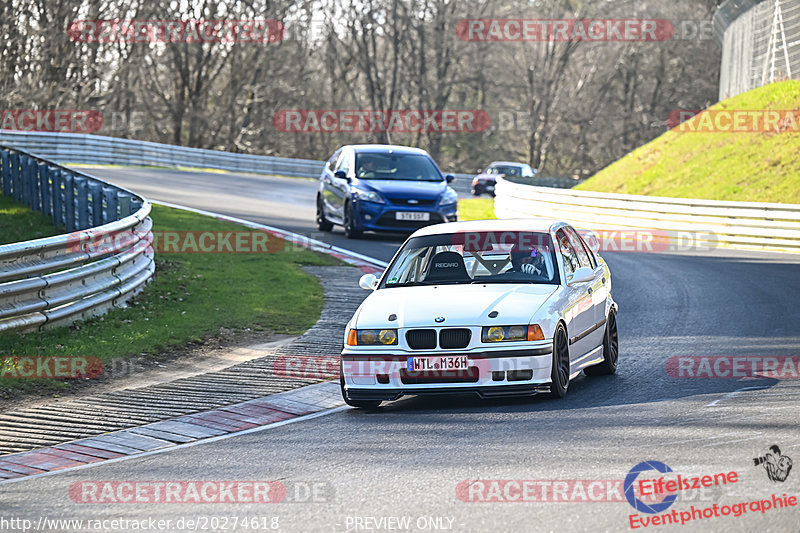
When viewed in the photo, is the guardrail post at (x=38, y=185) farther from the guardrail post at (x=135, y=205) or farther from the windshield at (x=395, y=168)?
the windshield at (x=395, y=168)

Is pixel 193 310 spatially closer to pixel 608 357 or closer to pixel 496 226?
pixel 496 226

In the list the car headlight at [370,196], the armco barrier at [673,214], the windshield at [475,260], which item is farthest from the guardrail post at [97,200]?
the armco barrier at [673,214]

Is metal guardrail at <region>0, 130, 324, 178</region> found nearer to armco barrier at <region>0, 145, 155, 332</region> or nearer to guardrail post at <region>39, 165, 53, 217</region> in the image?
guardrail post at <region>39, 165, 53, 217</region>

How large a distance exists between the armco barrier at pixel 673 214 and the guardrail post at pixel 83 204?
44.2ft

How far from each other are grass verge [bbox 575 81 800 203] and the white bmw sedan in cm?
1994

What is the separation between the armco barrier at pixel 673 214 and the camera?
23.6m

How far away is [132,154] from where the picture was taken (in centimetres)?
4241

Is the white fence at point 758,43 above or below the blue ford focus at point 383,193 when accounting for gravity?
above

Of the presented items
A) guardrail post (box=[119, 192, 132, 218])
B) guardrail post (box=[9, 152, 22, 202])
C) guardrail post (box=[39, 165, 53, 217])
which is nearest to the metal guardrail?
guardrail post (box=[9, 152, 22, 202])

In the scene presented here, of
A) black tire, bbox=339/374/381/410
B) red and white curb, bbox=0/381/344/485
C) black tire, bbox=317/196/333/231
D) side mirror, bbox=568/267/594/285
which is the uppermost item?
side mirror, bbox=568/267/594/285

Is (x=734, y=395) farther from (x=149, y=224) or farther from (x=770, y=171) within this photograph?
(x=770, y=171)

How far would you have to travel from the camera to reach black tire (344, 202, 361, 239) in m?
21.8

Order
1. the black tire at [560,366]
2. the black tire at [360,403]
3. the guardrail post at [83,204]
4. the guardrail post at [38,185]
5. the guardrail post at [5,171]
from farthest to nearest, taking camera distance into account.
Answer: the guardrail post at [5,171] < the guardrail post at [38,185] < the guardrail post at [83,204] < the black tire at [360,403] < the black tire at [560,366]

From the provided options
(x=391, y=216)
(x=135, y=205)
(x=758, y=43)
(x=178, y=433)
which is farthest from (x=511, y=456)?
(x=758, y=43)
